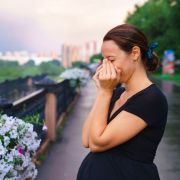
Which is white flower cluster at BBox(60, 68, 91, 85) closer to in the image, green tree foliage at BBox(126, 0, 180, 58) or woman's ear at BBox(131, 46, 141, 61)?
woman's ear at BBox(131, 46, 141, 61)

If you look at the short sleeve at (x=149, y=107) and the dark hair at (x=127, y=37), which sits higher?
the dark hair at (x=127, y=37)

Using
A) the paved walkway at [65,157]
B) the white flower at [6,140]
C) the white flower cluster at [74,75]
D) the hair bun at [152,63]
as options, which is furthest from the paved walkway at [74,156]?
the white flower cluster at [74,75]

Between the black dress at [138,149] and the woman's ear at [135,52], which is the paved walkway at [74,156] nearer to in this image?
the black dress at [138,149]


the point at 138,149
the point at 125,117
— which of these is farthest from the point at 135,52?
the point at 138,149

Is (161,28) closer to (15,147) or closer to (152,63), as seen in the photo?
(15,147)

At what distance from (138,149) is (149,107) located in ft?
0.68

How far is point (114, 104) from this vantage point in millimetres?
2416

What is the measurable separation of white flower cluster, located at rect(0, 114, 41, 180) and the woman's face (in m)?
1.32

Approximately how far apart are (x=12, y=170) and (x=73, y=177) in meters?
3.19

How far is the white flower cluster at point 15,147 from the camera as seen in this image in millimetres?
3342

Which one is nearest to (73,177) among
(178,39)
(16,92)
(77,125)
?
(77,125)

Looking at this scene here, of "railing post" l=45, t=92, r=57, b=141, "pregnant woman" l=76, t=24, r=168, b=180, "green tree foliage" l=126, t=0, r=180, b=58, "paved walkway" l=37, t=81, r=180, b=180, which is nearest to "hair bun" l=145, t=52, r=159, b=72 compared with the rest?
"pregnant woman" l=76, t=24, r=168, b=180

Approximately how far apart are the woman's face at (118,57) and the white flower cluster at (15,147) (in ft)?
4.32

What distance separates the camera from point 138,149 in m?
2.26
